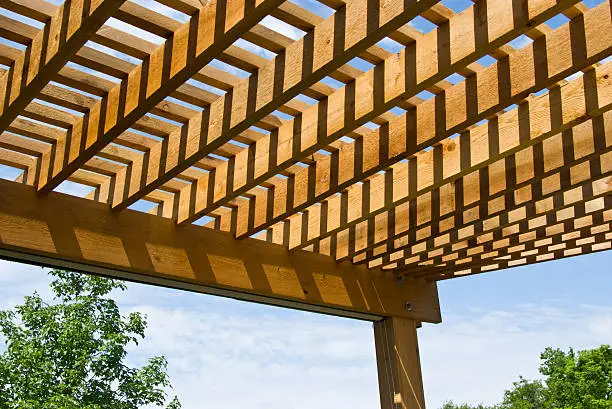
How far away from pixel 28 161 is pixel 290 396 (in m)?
8.75

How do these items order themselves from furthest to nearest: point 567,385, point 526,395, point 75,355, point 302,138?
point 526,395 < point 567,385 < point 75,355 < point 302,138

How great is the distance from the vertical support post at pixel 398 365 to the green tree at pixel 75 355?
5211mm

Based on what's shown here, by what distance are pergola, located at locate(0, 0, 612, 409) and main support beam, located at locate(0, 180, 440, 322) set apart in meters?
0.01

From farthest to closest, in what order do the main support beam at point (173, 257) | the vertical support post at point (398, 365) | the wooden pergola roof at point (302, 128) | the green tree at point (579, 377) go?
the green tree at point (579, 377) < the vertical support post at point (398, 365) < the main support beam at point (173, 257) < the wooden pergola roof at point (302, 128)

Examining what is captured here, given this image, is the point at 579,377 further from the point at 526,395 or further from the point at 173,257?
the point at 173,257

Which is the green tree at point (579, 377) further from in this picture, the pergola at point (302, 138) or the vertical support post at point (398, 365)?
the pergola at point (302, 138)

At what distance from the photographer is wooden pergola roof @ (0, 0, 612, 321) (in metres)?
2.26

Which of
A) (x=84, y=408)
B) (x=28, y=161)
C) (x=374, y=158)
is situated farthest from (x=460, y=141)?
(x=84, y=408)

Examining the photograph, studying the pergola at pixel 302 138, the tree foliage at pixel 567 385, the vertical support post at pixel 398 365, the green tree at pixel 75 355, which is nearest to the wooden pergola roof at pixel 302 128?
the pergola at pixel 302 138

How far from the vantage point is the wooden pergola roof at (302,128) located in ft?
7.41

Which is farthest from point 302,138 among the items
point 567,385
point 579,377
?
point 567,385

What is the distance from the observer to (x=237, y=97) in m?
2.67

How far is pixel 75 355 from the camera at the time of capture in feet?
30.6

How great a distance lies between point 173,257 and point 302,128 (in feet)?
3.97
